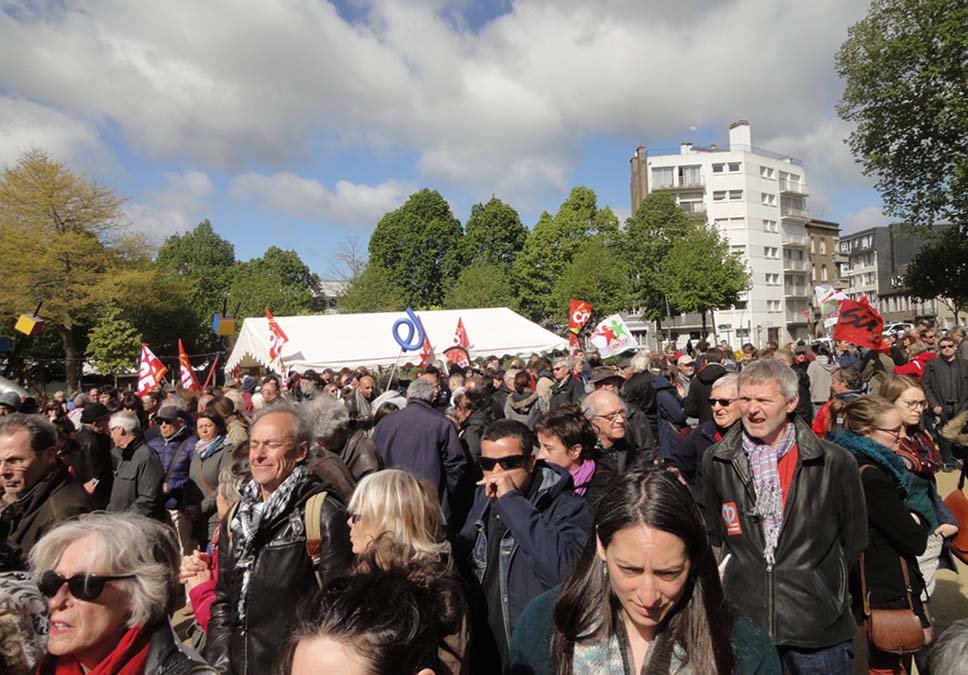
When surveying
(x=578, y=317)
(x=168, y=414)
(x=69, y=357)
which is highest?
(x=578, y=317)

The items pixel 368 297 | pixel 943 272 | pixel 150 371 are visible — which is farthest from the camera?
pixel 368 297

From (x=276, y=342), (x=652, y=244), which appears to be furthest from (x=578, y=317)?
(x=652, y=244)

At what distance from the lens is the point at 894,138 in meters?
29.0

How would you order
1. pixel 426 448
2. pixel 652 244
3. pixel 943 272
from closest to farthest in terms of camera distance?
1. pixel 426 448
2. pixel 943 272
3. pixel 652 244

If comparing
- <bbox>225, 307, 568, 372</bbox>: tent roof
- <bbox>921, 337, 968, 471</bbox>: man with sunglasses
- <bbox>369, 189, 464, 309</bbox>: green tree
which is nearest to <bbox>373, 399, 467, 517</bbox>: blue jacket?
<bbox>921, 337, 968, 471</bbox>: man with sunglasses

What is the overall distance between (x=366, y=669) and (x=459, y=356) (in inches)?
719

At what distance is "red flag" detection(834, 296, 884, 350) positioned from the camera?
10.1 meters

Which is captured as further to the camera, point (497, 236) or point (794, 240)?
point (794, 240)

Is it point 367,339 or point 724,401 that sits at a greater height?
point 367,339

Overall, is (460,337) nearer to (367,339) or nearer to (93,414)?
(367,339)

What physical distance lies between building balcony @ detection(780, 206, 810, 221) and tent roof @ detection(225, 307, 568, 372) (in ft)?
184

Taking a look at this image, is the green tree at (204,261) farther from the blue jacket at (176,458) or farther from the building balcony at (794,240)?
the blue jacket at (176,458)

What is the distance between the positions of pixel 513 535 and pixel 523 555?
0.45ft

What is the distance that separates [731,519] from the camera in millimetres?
3242
